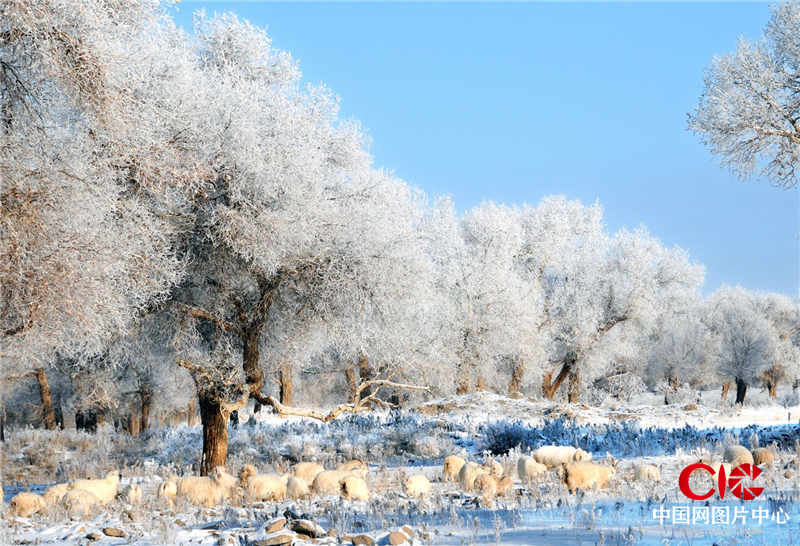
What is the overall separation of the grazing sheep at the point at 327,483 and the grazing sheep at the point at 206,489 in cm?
124

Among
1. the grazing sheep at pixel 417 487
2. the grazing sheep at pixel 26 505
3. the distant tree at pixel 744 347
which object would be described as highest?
the distant tree at pixel 744 347

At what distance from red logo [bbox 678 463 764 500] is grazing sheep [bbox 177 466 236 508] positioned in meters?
5.91

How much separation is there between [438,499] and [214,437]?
7478 mm

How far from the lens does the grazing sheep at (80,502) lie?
27.7 ft

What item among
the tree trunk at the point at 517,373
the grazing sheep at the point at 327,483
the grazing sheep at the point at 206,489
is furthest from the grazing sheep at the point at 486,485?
the tree trunk at the point at 517,373

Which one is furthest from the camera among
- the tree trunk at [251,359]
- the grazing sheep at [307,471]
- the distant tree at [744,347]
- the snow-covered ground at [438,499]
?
the distant tree at [744,347]

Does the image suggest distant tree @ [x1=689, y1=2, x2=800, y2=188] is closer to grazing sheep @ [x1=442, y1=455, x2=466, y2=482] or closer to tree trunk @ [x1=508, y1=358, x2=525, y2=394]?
grazing sheep @ [x1=442, y1=455, x2=466, y2=482]

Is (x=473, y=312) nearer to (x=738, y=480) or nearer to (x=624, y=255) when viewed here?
(x=624, y=255)

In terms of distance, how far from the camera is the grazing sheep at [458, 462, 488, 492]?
30.5ft

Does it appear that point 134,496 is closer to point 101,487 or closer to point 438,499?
point 101,487

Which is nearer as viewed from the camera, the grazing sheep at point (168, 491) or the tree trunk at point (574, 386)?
the grazing sheep at point (168, 491)

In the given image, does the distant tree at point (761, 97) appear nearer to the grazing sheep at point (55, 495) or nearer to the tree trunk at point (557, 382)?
the grazing sheep at point (55, 495)

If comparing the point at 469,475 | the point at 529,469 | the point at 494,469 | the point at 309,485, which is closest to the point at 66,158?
the point at 309,485

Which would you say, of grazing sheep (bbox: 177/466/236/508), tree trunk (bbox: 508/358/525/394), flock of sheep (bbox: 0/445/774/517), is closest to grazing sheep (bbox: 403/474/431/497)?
flock of sheep (bbox: 0/445/774/517)
